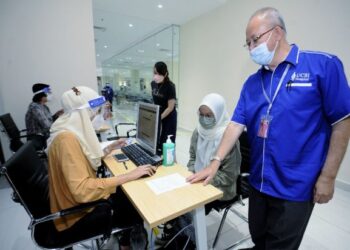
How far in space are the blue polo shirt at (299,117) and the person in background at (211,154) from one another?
34 centimetres

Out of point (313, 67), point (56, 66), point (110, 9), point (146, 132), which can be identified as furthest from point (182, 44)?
point (313, 67)

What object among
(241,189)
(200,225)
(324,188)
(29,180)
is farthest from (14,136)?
(324,188)

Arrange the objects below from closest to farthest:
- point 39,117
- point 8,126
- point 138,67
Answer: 1. point 8,126
2. point 39,117
3. point 138,67

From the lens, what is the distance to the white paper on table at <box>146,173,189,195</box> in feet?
3.36

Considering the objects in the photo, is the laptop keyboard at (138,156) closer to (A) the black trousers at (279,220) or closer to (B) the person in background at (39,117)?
(A) the black trousers at (279,220)

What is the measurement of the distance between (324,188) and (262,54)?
69 cm

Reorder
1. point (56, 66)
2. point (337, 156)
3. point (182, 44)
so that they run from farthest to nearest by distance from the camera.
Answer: point (182, 44)
point (56, 66)
point (337, 156)

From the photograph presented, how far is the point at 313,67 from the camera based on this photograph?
0.85 m

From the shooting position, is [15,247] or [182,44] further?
Result: [182,44]

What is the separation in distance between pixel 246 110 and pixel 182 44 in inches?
182

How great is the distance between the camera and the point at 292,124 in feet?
2.92

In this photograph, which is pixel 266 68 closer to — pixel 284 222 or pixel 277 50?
pixel 277 50

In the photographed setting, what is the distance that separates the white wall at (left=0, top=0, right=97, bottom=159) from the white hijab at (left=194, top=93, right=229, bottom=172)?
2.34m

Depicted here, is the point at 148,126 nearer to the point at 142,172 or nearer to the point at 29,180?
the point at 142,172
